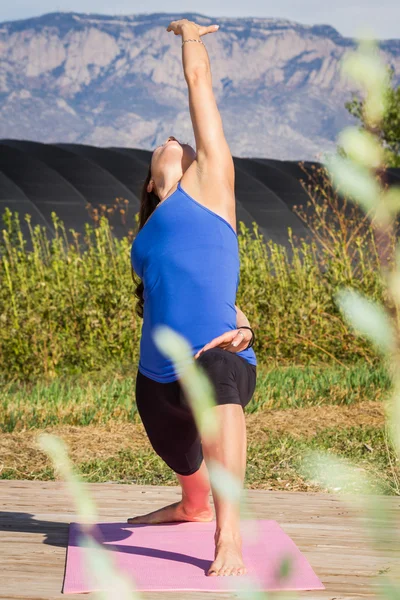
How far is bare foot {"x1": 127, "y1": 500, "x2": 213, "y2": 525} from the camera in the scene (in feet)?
9.78

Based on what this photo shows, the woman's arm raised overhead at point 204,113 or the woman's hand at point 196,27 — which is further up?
the woman's hand at point 196,27

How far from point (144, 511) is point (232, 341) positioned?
127cm

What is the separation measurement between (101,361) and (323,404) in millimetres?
3135

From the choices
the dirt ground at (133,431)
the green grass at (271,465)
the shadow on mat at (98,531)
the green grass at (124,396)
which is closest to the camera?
the shadow on mat at (98,531)

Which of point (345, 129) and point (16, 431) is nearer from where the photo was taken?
point (345, 129)

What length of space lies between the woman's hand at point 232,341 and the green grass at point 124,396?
11.4ft

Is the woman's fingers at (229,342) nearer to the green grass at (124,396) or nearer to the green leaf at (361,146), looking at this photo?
the green leaf at (361,146)

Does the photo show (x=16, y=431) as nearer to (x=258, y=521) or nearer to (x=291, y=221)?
(x=258, y=521)

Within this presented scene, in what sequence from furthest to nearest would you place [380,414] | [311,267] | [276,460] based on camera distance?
[311,267] < [380,414] < [276,460]

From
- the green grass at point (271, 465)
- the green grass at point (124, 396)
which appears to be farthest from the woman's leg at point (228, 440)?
the green grass at point (124, 396)

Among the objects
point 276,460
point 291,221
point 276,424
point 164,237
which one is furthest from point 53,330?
point 164,237

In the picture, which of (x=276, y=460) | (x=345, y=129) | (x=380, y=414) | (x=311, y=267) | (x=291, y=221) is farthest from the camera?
(x=291, y=221)

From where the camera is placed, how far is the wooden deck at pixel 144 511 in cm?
223

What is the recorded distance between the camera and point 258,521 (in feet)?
9.90
